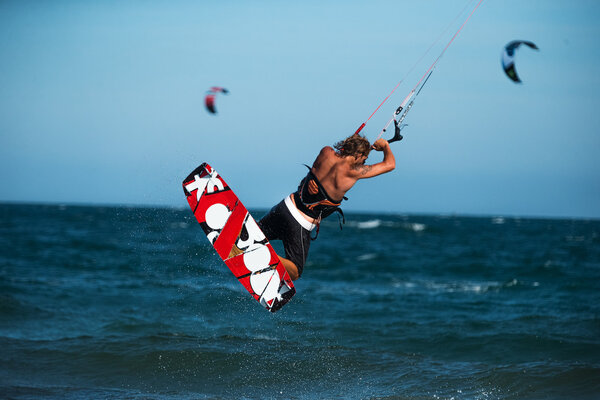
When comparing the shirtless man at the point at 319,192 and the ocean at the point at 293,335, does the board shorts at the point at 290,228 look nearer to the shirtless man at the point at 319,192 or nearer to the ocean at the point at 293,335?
the shirtless man at the point at 319,192

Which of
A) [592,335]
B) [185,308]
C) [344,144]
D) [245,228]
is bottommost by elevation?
[592,335]

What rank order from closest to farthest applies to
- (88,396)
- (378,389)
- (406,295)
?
1. (88,396)
2. (378,389)
3. (406,295)

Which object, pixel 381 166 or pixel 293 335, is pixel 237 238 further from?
pixel 293 335

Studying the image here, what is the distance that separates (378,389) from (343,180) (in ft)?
8.73

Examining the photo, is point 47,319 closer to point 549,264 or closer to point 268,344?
point 268,344

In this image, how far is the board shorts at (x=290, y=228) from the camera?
648 cm

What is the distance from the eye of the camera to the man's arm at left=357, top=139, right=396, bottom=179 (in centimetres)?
602

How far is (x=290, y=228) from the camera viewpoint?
21.4 ft

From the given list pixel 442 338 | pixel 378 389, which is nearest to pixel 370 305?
pixel 442 338

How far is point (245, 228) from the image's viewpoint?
6.88 metres

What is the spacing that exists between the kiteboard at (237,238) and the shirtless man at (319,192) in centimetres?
14

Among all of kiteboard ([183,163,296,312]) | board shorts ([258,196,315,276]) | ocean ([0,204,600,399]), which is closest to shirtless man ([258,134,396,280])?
board shorts ([258,196,315,276])

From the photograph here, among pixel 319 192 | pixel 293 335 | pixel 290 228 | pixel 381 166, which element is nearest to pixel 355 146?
pixel 381 166

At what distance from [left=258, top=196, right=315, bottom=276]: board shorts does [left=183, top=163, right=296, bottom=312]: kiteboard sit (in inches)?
5.8
